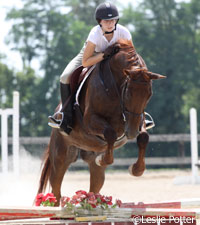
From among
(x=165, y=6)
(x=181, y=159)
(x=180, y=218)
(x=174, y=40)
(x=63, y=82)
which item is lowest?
(x=181, y=159)

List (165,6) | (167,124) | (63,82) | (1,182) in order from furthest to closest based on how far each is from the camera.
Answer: (165,6), (167,124), (1,182), (63,82)

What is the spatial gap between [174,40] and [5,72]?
789cm

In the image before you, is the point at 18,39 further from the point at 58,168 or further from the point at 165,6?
the point at 58,168

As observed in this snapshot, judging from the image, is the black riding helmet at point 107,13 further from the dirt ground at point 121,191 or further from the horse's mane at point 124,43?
the dirt ground at point 121,191

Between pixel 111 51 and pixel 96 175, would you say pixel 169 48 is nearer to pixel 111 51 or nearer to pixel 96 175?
pixel 96 175

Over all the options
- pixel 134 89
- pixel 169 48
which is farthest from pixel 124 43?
pixel 169 48

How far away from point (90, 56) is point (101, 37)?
21cm

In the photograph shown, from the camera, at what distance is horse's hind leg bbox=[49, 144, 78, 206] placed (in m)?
5.70

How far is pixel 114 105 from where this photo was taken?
4.75 metres

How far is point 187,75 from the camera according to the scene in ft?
75.5

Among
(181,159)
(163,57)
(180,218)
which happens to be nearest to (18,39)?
(163,57)

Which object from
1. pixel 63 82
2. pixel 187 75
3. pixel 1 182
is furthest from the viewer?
pixel 187 75

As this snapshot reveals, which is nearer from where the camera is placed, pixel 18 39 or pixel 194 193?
pixel 194 193

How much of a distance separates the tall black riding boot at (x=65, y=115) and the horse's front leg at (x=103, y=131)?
349 mm
